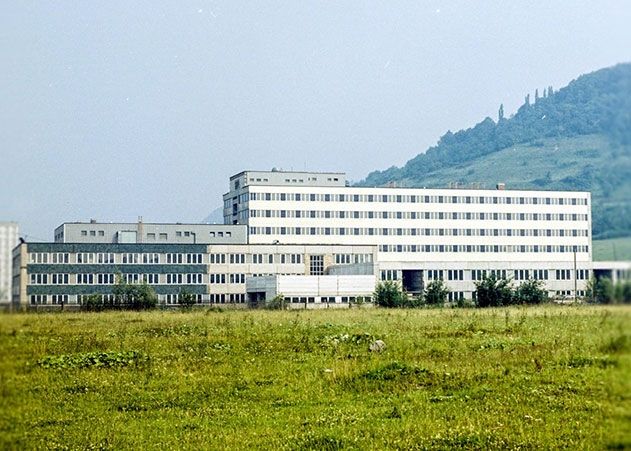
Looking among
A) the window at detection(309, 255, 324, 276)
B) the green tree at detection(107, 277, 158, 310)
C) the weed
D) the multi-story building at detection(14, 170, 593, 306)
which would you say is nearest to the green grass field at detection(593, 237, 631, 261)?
the weed

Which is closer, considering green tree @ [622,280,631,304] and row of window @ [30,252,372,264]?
green tree @ [622,280,631,304]

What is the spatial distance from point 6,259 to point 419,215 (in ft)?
471

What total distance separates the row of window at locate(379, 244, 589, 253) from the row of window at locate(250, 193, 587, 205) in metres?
7.56

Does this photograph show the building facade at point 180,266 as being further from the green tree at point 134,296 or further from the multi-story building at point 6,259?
→ the multi-story building at point 6,259

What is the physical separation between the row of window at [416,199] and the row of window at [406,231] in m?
4.79

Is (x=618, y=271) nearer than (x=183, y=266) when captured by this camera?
Yes

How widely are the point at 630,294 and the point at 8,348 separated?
10.5ft

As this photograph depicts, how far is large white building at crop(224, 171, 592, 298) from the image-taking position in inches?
5487

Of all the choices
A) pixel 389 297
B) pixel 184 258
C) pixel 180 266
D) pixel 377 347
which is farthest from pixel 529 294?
→ pixel 377 347

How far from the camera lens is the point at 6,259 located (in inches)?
167

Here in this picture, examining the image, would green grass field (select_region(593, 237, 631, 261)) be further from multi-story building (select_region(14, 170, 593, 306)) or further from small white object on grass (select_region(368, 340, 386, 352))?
multi-story building (select_region(14, 170, 593, 306))

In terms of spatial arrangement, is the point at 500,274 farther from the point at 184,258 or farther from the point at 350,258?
the point at 184,258

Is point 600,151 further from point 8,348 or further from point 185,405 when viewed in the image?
point 185,405

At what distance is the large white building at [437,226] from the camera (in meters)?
139
